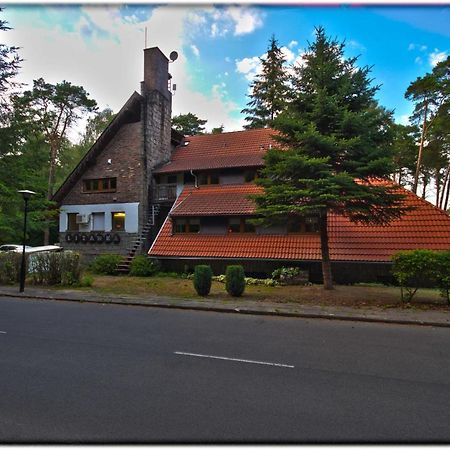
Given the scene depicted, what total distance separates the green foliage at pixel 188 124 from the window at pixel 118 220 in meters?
20.5

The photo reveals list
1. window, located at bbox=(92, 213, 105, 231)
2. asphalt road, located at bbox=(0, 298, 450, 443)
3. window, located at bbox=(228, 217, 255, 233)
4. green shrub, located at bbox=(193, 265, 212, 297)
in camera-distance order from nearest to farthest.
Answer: asphalt road, located at bbox=(0, 298, 450, 443) < green shrub, located at bbox=(193, 265, 212, 297) < window, located at bbox=(228, 217, 255, 233) < window, located at bbox=(92, 213, 105, 231)

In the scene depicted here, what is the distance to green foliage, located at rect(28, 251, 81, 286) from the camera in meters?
14.6

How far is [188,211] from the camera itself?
18750 mm

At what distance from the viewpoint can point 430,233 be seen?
47.6 feet

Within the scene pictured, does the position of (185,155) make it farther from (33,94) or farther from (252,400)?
(252,400)

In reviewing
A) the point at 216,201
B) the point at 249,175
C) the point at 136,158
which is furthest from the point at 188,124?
the point at 216,201

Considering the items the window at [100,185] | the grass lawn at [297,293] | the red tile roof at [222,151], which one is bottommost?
the grass lawn at [297,293]

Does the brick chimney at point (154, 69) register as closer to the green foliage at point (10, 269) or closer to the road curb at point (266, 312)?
the green foliage at point (10, 269)

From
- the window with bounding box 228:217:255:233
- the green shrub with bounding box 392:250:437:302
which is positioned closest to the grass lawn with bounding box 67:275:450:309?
the green shrub with bounding box 392:250:437:302

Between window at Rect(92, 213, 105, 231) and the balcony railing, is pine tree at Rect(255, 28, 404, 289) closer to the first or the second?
the balcony railing

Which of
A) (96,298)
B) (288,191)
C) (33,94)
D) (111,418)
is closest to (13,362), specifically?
(111,418)

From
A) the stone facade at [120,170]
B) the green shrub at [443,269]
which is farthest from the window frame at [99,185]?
the green shrub at [443,269]

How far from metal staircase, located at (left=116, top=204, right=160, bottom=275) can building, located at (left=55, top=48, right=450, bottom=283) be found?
0.07 metres

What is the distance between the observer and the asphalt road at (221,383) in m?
3.15
